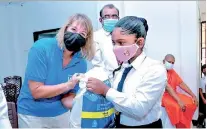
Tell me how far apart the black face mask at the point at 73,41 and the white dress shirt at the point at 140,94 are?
10.7 inches

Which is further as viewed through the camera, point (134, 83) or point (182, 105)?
point (182, 105)

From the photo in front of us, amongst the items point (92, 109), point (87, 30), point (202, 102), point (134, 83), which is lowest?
point (202, 102)

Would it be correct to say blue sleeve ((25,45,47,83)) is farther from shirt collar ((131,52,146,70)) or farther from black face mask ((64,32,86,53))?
shirt collar ((131,52,146,70))

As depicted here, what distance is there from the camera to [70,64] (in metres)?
1.58

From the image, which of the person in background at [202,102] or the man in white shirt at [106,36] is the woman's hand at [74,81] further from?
the person in background at [202,102]

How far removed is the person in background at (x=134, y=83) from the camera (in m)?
1.25

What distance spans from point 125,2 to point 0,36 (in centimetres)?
206

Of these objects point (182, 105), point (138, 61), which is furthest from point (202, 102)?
point (138, 61)

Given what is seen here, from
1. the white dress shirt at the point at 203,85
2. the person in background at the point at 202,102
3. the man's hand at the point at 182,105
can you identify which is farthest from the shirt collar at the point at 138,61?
the white dress shirt at the point at 203,85

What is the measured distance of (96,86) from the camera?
1241 millimetres

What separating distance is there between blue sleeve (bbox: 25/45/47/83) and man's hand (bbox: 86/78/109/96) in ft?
0.99

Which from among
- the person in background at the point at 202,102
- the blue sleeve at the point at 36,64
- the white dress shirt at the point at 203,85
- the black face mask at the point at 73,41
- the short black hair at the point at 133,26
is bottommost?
the person in background at the point at 202,102

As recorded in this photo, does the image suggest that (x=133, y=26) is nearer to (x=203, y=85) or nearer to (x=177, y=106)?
(x=177, y=106)

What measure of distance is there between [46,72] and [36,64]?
0.07 m
